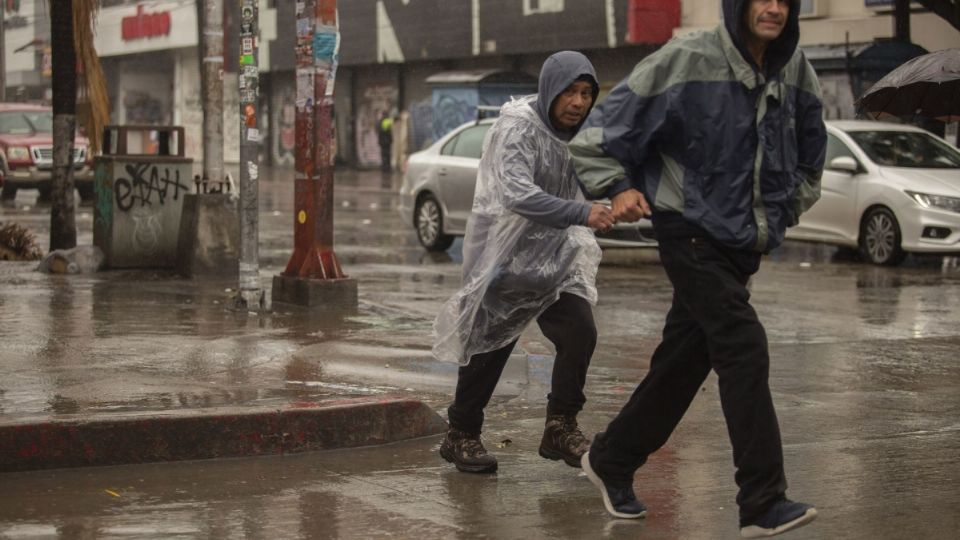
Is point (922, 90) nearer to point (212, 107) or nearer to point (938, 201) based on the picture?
point (938, 201)

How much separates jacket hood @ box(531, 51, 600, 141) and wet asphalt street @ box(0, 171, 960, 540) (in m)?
1.46

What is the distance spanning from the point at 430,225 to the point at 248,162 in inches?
287

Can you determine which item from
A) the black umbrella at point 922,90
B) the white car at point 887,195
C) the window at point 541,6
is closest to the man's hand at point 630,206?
the black umbrella at point 922,90

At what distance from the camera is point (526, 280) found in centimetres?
653

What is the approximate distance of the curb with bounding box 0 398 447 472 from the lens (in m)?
6.44

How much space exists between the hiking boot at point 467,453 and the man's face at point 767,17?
2.17 meters

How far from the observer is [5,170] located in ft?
88.5

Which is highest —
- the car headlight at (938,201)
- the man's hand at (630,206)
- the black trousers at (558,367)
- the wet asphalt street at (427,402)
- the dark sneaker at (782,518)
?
the man's hand at (630,206)

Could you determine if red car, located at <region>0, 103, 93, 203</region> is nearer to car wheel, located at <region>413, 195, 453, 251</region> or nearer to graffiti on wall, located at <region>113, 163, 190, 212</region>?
car wheel, located at <region>413, 195, 453, 251</region>

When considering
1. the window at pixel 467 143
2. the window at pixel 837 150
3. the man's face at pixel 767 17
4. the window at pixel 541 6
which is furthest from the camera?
the window at pixel 541 6

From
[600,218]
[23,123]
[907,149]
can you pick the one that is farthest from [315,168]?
[23,123]

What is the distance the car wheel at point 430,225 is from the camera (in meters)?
18.7

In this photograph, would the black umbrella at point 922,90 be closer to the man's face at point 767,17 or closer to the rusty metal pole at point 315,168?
the rusty metal pole at point 315,168

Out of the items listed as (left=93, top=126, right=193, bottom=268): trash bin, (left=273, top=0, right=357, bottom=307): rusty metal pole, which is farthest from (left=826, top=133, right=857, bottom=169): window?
(left=273, top=0, right=357, bottom=307): rusty metal pole
